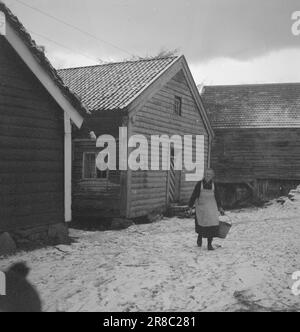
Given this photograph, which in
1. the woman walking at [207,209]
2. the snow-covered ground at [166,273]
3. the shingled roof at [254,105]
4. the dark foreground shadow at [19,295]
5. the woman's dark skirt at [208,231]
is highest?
the shingled roof at [254,105]

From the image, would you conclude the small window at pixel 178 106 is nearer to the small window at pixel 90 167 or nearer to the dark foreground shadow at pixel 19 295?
the small window at pixel 90 167

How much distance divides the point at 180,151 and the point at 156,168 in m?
2.42

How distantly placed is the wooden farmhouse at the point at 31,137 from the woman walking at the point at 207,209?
3.22m

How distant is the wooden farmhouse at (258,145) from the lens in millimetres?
25641

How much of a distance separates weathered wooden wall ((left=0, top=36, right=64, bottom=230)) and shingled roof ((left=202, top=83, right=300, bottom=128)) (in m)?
19.0

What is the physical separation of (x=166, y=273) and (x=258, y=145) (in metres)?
20.7

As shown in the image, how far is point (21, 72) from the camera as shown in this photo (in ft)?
29.6

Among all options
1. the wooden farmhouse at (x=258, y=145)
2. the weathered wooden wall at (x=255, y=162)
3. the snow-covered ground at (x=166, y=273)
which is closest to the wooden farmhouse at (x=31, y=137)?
the snow-covered ground at (x=166, y=273)

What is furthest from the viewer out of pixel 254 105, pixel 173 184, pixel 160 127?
pixel 254 105

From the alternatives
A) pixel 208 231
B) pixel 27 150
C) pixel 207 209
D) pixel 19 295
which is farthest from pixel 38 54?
pixel 208 231

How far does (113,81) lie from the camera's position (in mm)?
16359

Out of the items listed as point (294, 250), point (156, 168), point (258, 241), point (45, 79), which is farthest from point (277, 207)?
point (45, 79)

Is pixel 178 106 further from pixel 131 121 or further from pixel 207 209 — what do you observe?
pixel 207 209

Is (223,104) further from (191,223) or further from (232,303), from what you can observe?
(232,303)
